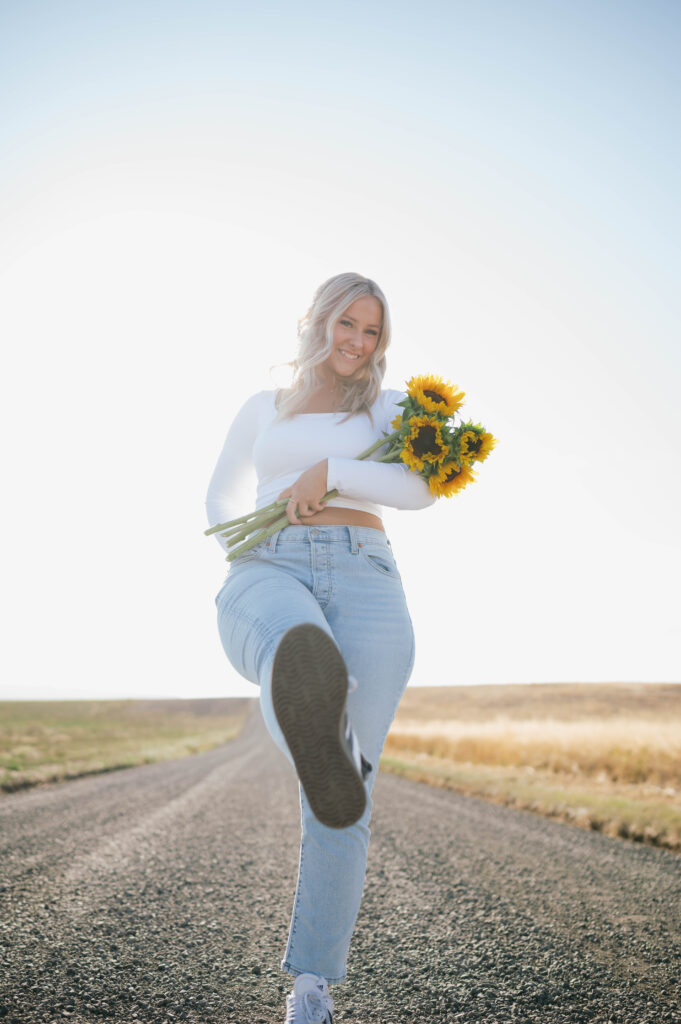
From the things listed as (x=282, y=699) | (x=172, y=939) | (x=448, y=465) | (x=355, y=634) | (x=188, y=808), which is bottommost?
(x=188, y=808)

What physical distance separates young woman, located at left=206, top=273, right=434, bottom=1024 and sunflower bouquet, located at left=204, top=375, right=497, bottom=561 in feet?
0.15

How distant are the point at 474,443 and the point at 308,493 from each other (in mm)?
694

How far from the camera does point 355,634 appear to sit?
2039 mm

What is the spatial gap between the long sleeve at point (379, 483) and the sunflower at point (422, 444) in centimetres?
5

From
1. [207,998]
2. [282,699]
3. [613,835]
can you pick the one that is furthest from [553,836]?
[282,699]

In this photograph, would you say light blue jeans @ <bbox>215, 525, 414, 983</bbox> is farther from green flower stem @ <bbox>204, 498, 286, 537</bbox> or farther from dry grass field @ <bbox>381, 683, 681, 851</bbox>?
dry grass field @ <bbox>381, 683, 681, 851</bbox>

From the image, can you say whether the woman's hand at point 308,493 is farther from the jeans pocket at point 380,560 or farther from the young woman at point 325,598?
the jeans pocket at point 380,560

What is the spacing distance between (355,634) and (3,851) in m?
5.21

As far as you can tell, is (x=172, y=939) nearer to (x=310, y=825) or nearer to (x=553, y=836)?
(x=310, y=825)

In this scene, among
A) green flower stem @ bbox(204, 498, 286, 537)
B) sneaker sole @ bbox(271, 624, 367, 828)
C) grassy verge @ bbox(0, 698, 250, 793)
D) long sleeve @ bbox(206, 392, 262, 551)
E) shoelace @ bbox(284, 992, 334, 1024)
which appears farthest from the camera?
grassy verge @ bbox(0, 698, 250, 793)

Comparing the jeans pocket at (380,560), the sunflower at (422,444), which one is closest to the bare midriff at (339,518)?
the jeans pocket at (380,560)

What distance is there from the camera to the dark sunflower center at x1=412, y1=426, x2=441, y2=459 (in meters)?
2.36

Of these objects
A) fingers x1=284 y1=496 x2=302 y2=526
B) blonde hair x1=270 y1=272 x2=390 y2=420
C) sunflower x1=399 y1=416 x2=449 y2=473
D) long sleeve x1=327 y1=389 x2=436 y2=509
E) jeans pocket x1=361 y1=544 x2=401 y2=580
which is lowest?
jeans pocket x1=361 y1=544 x2=401 y2=580

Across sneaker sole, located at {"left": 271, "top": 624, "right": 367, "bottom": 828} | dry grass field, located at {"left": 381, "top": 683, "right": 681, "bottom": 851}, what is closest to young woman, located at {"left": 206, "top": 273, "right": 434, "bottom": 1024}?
sneaker sole, located at {"left": 271, "top": 624, "right": 367, "bottom": 828}
